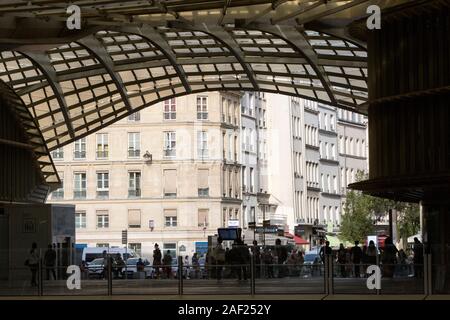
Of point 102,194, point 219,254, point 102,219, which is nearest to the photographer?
point 219,254

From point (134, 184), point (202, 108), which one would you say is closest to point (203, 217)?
point (134, 184)

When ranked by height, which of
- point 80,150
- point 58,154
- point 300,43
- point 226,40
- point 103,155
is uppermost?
point 226,40

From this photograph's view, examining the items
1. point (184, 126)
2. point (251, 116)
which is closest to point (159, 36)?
point (184, 126)

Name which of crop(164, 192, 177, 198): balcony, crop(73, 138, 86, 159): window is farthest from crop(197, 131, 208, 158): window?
crop(73, 138, 86, 159): window

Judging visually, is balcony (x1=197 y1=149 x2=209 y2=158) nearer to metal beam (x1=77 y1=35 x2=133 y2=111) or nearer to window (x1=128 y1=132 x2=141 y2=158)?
window (x1=128 y1=132 x2=141 y2=158)

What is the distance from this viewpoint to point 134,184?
118 meters

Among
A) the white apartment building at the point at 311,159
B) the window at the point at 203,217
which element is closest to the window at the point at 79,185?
the window at the point at 203,217

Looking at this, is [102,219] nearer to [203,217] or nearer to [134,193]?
[134,193]

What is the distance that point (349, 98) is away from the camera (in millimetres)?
70625

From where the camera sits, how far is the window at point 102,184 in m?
118

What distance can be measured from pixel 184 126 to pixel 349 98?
48709mm

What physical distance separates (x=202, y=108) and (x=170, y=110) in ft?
10.4

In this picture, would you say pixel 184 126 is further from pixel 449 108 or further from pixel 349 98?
pixel 449 108
